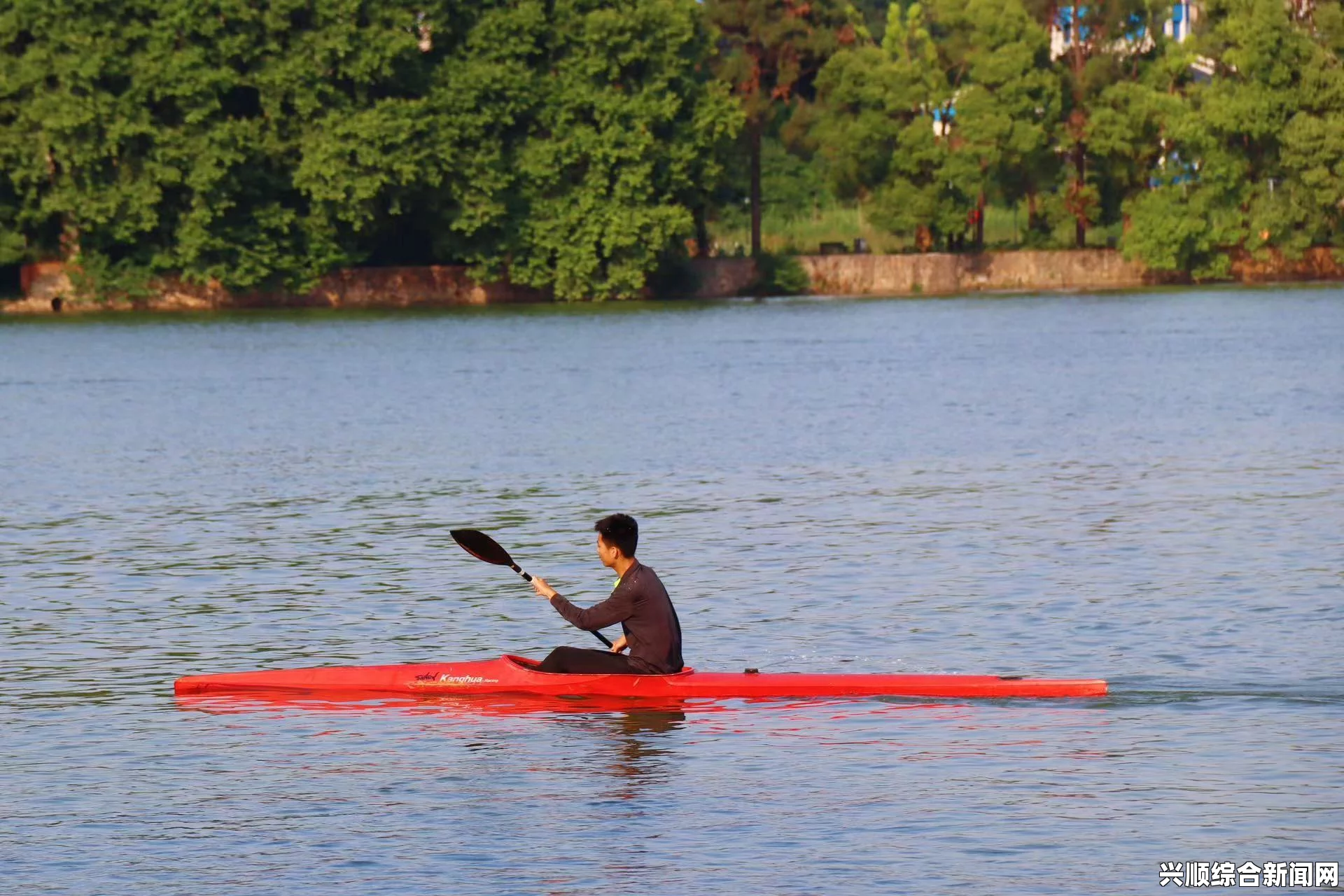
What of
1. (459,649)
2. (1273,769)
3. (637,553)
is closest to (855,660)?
(459,649)

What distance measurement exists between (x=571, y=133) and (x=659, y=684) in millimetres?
72740

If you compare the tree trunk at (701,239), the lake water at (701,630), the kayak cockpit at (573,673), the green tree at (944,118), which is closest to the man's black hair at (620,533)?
the kayak cockpit at (573,673)

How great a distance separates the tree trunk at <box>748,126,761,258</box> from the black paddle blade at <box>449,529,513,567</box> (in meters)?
73.0

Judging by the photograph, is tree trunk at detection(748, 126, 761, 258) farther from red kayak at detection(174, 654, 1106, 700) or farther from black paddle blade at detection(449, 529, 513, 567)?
red kayak at detection(174, 654, 1106, 700)

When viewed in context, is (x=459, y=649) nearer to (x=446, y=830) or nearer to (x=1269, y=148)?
(x=446, y=830)

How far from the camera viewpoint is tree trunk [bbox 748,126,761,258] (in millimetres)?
90375

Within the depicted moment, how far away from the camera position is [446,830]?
12.6 metres

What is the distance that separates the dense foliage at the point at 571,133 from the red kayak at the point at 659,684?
68103 millimetres

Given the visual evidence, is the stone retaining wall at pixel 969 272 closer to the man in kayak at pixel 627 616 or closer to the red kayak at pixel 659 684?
the red kayak at pixel 659 684

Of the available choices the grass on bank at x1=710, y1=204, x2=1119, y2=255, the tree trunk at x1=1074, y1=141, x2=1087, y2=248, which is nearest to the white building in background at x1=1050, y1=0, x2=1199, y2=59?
the tree trunk at x1=1074, y1=141, x2=1087, y2=248

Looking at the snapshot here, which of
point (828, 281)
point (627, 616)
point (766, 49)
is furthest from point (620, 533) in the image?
point (766, 49)

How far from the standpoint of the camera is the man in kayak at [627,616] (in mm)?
14875

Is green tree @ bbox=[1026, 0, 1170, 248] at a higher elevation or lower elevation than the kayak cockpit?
higher

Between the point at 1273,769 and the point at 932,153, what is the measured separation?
75.8m
